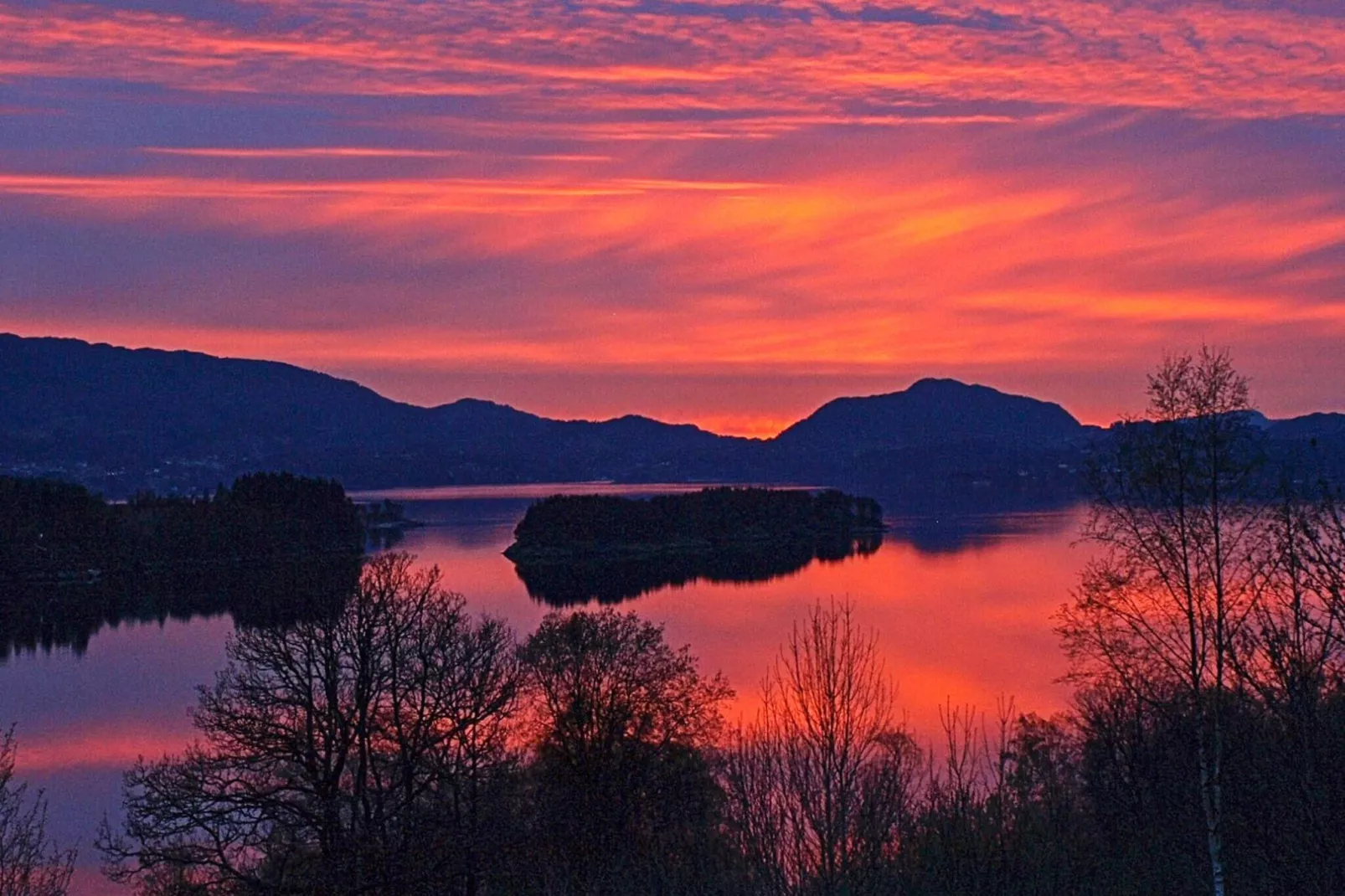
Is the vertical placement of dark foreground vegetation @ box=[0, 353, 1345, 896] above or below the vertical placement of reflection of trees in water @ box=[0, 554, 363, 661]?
above

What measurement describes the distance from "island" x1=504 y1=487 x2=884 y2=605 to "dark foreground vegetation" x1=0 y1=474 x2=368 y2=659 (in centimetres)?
→ 838

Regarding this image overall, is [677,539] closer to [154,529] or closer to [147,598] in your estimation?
[154,529]

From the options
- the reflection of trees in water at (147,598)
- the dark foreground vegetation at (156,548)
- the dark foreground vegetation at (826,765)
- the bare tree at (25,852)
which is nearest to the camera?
the dark foreground vegetation at (826,765)

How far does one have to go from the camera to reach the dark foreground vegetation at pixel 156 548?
40.4m

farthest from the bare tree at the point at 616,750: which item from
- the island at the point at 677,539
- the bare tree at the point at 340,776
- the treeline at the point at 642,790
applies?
the island at the point at 677,539

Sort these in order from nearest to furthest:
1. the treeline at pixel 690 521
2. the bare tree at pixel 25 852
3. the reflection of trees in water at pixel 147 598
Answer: the bare tree at pixel 25 852, the reflection of trees in water at pixel 147 598, the treeline at pixel 690 521

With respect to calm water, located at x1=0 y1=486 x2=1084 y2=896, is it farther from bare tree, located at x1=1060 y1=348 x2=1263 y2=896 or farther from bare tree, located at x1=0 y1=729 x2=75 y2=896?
bare tree, located at x1=1060 y1=348 x2=1263 y2=896

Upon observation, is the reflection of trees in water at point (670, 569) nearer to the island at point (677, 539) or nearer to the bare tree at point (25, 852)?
the island at point (677, 539)

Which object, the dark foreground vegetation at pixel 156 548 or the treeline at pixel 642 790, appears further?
the dark foreground vegetation at pixel 156 548

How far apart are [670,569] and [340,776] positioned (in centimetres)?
4121

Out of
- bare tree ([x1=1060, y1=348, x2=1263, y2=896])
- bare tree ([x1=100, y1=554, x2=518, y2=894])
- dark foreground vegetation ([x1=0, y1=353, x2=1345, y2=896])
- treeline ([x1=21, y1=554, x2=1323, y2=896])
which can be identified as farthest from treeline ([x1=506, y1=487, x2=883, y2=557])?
bare tree ([x1=1060, y1=348, x2=1263, y2=896])

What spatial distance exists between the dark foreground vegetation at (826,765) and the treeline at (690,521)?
138 feet

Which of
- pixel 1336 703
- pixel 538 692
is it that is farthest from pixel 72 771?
pixel 1336 703

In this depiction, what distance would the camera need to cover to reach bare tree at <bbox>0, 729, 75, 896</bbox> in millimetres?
8406
